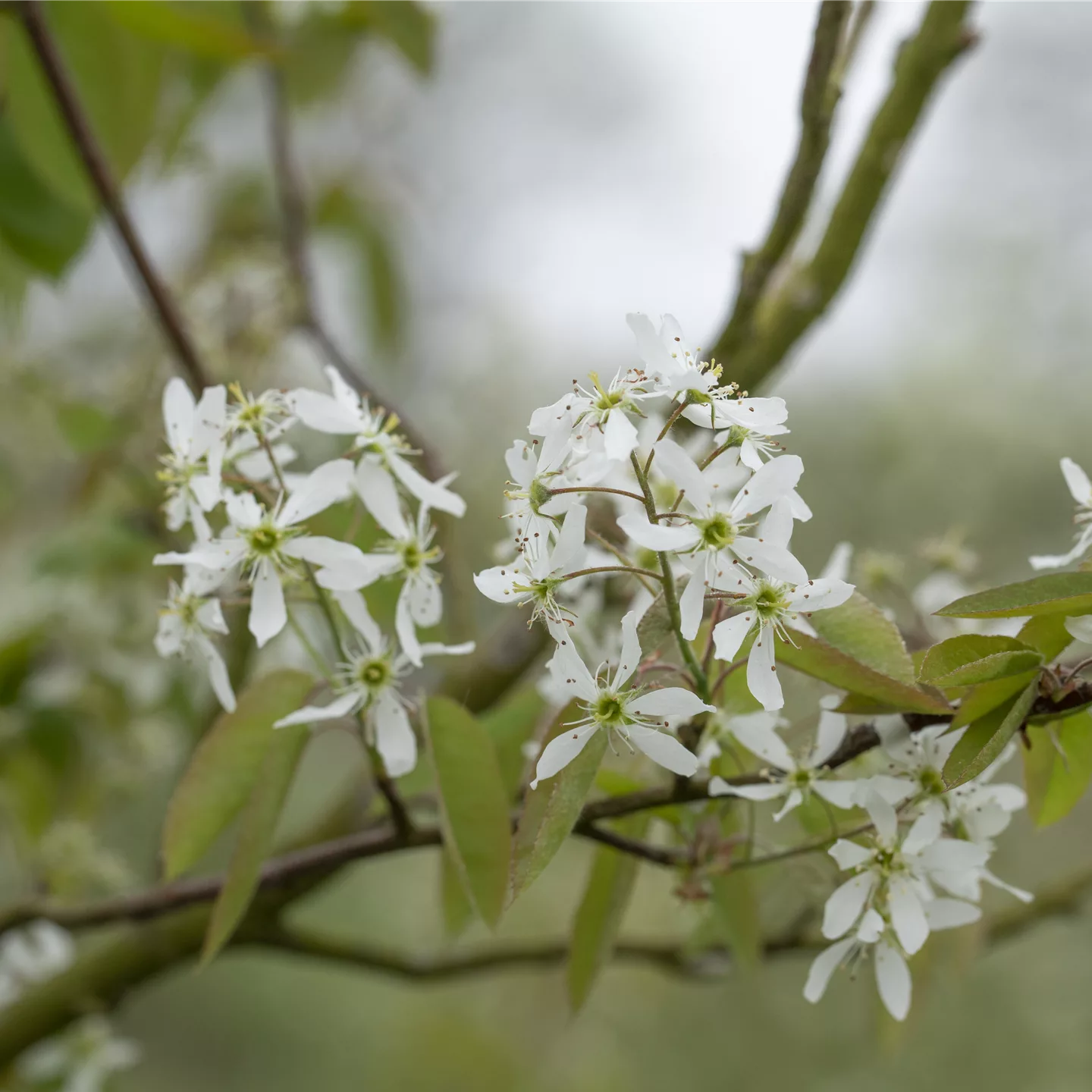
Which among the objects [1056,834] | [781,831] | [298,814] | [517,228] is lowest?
[298,814]

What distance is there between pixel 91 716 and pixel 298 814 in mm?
2680

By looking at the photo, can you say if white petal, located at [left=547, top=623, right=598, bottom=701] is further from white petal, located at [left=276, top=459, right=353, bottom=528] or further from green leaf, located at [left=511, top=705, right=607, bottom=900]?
white petal, located at [left=276, top=459, right=353, bottom=528]

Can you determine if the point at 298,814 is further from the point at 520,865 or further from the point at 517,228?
the point at 520,865

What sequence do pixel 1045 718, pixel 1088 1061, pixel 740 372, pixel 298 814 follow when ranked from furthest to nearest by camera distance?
1. pixel 298 814
2. pixel 1088 1061
3. pixel 740 372
4. pixel 1045 718

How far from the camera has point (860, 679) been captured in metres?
0.47

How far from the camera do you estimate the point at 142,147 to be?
972mm

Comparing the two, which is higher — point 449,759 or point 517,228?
point 449,759

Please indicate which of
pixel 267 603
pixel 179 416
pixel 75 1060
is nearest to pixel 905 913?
pixel 267 603

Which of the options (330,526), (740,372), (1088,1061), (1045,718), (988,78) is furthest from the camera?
(988,78)

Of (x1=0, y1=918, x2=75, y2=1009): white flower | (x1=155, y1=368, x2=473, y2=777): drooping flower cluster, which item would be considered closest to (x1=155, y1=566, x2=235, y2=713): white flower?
(x1=155, y1=368, x2=473, y2=777): drooping flower cluster

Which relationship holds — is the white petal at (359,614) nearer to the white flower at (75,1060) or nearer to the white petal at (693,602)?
the white petal at (693,602)

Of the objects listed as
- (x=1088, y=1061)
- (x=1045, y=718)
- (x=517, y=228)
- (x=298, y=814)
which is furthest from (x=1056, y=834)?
(x=517, y=228)

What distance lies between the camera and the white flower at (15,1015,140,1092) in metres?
1.18

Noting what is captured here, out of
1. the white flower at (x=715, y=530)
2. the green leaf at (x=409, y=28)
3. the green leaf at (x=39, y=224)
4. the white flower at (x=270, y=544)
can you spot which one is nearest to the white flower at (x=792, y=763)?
the white flower at (x=715, y=530)
